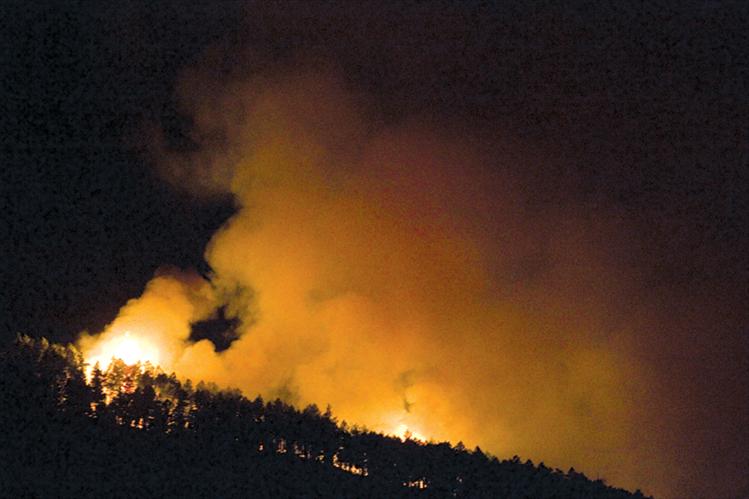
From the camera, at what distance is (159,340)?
138 ft

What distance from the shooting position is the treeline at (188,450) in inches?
1074

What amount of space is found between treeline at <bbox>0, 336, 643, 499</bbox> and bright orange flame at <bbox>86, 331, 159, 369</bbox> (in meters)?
5.69

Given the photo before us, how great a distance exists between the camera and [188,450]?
97.4ft

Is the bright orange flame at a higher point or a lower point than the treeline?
higher

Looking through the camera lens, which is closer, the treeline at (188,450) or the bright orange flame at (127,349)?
the treeline at (188,450)

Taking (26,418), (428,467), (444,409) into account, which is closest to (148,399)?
(26,418)

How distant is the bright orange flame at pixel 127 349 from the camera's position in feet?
129

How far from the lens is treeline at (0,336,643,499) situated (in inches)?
1074

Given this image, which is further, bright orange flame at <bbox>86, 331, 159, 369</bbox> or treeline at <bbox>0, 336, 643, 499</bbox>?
bright orange flame at <bbox>86, 331, 159, 369</bbox>

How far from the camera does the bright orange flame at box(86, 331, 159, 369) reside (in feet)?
129

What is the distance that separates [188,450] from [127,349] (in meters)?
11.9

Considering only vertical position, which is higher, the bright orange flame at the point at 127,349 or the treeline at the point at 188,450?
the bright orange flame at the point at 127,349

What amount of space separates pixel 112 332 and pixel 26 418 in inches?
494

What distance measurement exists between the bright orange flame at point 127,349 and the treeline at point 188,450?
5.69m
